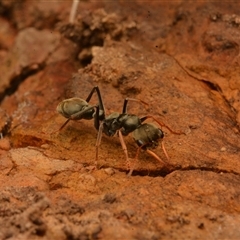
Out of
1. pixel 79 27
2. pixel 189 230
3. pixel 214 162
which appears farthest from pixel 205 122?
pixel 79 27

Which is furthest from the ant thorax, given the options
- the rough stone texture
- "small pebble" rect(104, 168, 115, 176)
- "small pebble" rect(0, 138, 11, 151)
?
"small pebble" rect(0, 138, 11, 151)

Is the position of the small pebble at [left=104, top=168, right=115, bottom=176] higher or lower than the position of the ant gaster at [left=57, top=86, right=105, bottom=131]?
lower

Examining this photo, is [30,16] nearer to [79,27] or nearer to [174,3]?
[79,27]

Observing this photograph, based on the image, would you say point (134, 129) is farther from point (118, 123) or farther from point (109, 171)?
point (109, 171)

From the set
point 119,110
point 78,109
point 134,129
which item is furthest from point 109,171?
point 119,110

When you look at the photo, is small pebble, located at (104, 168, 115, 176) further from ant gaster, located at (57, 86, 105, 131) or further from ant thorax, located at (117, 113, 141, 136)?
ant gaster, located at (57, 86, 105, 131)

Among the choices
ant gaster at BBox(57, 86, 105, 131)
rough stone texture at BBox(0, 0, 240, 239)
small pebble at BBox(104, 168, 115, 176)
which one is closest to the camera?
rough stone texture at BBox(0, 0, 240, 239)
